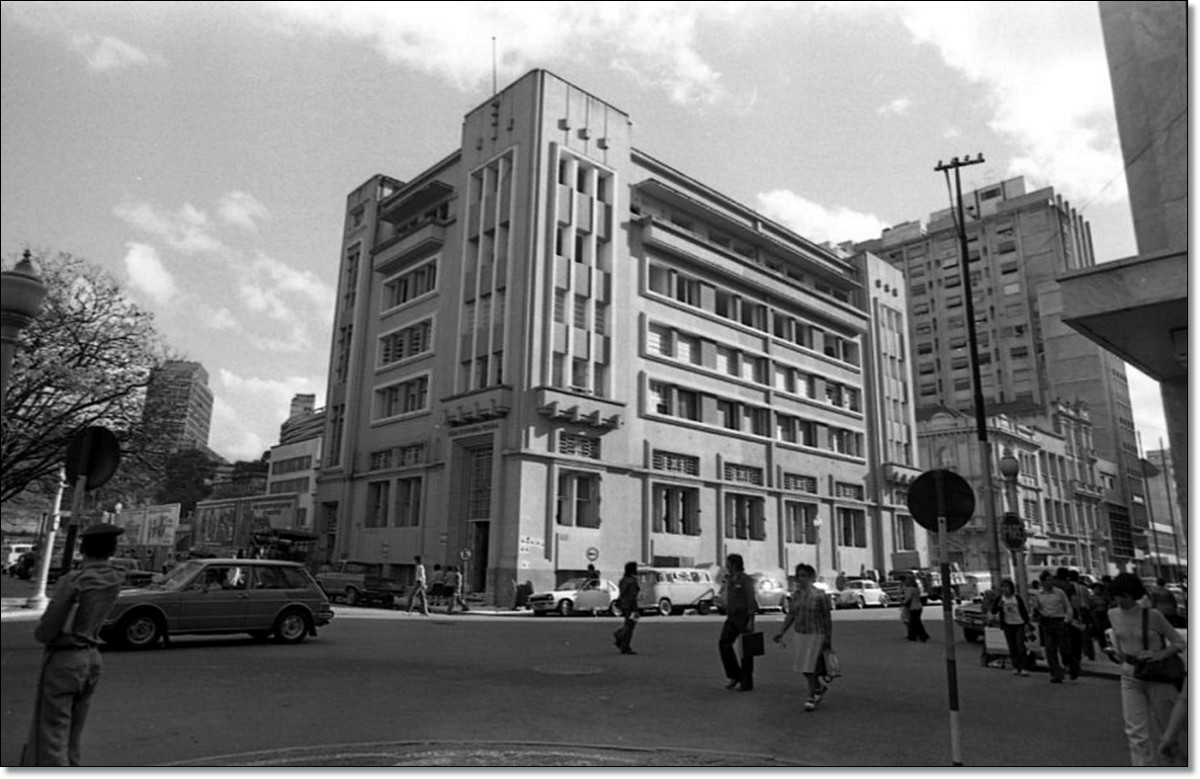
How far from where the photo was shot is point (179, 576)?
10727 mm

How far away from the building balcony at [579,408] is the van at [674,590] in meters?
7.02

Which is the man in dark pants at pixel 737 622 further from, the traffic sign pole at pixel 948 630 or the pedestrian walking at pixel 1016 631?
the pedestrian walking at pixel 1016 631

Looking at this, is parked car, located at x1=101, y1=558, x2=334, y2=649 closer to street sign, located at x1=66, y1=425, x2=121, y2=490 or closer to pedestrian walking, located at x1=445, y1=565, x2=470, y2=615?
street sign, located at x1=66, y1=425, x2=121, y2=490

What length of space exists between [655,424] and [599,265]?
802cm

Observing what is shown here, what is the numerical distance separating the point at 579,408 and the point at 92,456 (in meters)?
29.3

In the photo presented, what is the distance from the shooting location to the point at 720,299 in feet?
142

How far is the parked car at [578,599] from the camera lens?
2717 cm

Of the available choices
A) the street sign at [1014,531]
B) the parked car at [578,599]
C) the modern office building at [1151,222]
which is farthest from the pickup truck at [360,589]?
the modern office building at [1151,222]

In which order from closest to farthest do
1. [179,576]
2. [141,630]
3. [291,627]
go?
[141,630]
[179,576]
[291,627]

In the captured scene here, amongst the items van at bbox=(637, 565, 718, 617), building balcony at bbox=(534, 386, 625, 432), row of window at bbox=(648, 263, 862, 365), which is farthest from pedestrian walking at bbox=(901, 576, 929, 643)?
row of window at bbox=(648, 263, 862, 365)

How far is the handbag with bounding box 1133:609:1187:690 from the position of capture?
18.0ft

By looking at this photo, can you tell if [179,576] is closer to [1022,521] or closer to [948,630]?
[948,630]

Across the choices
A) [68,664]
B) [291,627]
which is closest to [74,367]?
[68,664]

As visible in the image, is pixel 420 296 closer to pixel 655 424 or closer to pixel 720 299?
pixel 655 424
